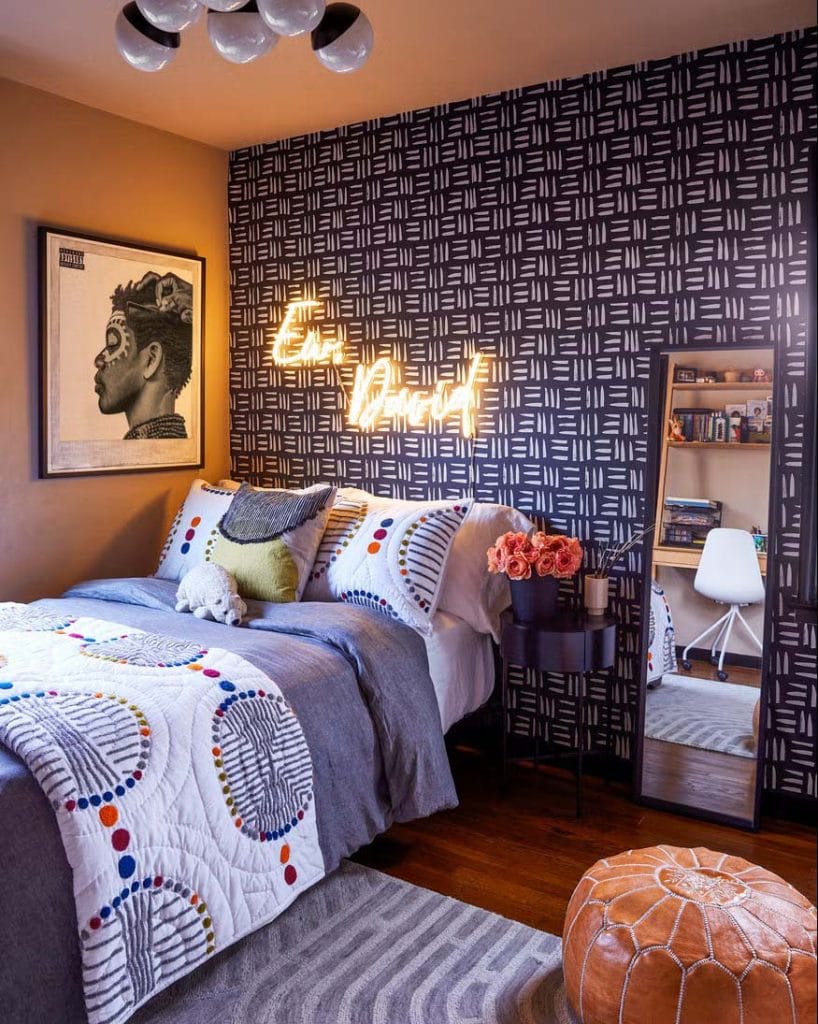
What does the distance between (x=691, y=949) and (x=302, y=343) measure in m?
2.93

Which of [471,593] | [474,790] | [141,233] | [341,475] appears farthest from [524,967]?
[141,233]

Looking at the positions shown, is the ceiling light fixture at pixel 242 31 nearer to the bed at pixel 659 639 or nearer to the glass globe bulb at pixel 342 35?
the glass globe bulb at pixel 342 35

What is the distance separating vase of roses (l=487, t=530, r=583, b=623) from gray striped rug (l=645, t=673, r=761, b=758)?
1.61 feet

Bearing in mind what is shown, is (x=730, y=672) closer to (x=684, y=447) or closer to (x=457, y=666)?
(x=684, y=447)

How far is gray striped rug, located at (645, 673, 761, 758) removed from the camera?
301cm

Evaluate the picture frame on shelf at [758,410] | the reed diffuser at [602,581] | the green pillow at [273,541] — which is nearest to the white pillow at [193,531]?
the green pillow at [273,541]

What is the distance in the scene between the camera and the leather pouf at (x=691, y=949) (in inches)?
69.9

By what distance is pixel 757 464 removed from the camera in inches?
116

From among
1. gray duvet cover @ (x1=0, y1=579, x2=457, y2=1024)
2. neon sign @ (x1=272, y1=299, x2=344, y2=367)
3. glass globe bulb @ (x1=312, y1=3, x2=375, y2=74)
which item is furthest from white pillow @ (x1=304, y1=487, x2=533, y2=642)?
glass globe bulb @ (x1=312, y1=3, x2=375, y2=74)

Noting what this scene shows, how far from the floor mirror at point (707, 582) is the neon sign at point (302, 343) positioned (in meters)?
1.46

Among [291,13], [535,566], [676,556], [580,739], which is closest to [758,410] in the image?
[676,556]

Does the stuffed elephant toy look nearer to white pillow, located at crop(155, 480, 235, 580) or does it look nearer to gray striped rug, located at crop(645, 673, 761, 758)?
white pillow, located at crop(155, 480, 235, 580)

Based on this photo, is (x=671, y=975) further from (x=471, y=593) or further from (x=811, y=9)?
(x=811, y=9)

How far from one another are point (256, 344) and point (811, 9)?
253 cm
